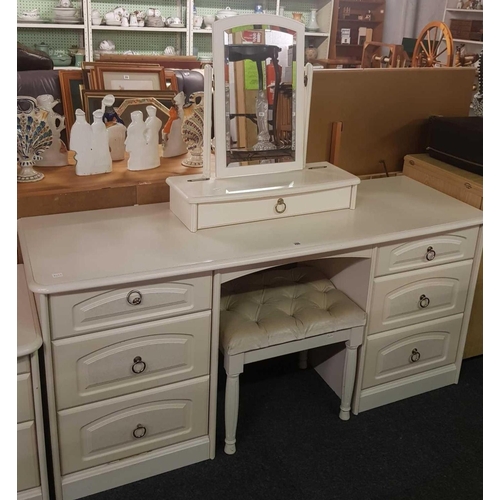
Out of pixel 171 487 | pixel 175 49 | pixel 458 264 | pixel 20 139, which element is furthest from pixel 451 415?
pixel 175 49

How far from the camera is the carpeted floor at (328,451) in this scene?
1619mm

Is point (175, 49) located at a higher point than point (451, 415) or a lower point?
higher

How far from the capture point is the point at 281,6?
18.2ft

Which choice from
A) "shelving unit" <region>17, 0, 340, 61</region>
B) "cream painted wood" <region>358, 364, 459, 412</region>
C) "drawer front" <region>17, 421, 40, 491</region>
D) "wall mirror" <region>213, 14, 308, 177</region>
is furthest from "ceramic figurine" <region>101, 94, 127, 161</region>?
"shelving unit" <region>17, 0, 340, 61</region>

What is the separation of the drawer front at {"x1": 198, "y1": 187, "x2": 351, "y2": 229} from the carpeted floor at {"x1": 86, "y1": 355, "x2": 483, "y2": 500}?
0.67 meters

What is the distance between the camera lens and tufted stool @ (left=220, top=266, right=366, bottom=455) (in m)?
1.62

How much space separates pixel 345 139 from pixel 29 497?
1529 millimetres

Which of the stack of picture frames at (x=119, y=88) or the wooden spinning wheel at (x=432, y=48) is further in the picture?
the wooden spinning wheel at (x=432, y=48)

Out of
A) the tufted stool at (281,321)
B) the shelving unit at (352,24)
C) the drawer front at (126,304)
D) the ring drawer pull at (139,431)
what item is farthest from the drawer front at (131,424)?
the shelving unit at (352,24)

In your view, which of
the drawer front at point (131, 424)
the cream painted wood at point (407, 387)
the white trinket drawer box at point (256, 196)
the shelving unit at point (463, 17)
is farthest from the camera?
the shelving unit at point (463, 17)

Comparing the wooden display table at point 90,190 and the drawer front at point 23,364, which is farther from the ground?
the wooden display table at point 90,190

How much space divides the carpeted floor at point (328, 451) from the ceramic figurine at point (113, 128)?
34.6 inches

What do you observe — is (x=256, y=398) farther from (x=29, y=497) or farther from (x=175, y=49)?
(x=175, y=49)

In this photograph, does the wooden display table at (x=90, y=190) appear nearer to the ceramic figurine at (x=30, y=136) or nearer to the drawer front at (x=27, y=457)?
the ceramic figurine at (x=30, y=136)
